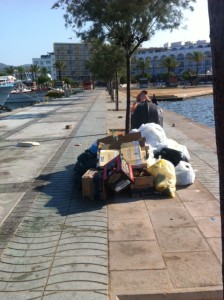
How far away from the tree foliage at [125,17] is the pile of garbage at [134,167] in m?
5.11

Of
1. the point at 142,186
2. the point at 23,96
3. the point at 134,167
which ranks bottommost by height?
the point at 142,186

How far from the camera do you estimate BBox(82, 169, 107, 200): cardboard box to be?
6375 millimetres

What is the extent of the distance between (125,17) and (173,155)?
6121mm

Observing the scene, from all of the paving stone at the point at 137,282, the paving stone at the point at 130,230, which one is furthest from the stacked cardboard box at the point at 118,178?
the paving stone at the point at 137,282

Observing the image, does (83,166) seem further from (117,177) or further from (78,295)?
(78,295)

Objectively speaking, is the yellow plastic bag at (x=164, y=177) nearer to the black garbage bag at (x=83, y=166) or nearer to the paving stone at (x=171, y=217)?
the paving stone at (x=171, y=217)

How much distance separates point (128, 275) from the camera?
392cm

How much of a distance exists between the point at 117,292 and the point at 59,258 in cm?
99

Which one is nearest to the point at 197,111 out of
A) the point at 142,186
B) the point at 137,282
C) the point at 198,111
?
the point at 198,111

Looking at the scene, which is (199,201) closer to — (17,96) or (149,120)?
(149,120)

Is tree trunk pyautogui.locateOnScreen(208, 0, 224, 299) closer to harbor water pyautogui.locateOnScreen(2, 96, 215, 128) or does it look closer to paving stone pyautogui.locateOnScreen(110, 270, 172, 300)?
paving stone pyautogui.locateOnScreen(110, 270, 172, 300)

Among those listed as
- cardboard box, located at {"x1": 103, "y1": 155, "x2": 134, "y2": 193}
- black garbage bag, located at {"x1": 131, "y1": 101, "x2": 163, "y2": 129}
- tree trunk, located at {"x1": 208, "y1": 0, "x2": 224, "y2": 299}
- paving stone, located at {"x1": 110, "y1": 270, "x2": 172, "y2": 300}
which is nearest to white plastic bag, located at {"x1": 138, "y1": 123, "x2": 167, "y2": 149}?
cardboard box, located at {"x1": 103, "y1": 155, "x2": 134, "y2": 193}

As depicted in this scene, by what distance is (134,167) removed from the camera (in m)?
6.89

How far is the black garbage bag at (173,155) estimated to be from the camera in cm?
750
